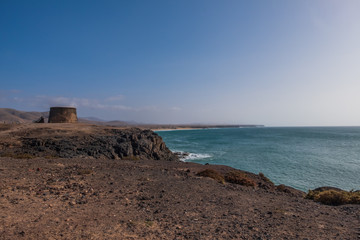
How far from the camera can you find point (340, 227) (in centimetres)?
614

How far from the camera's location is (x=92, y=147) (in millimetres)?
19828

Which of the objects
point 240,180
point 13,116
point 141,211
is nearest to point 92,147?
point 240,180

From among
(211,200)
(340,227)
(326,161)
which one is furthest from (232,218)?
(326,161)

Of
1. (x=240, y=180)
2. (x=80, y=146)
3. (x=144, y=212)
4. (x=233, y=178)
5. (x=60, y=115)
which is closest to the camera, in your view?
(x=144, y=212)

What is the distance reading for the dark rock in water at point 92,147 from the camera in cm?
1725

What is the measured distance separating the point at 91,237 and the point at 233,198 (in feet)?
18.7

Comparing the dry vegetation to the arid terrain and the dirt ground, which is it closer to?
the arid terrain

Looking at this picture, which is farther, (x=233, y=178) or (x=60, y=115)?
(x=60, y=115)

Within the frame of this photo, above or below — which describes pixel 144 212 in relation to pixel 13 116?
below

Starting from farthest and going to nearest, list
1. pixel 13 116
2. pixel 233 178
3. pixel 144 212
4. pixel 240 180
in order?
pixel 13 116 → pixel 233 178 → pixel 240 180 → pixel 144 212

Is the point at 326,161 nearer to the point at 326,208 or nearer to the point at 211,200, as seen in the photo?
the point at 326,208

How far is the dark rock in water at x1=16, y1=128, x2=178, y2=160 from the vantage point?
56.6 ft

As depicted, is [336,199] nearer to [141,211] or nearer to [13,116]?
[141,211]

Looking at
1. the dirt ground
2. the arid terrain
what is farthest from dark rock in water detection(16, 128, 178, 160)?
the dirt ground
